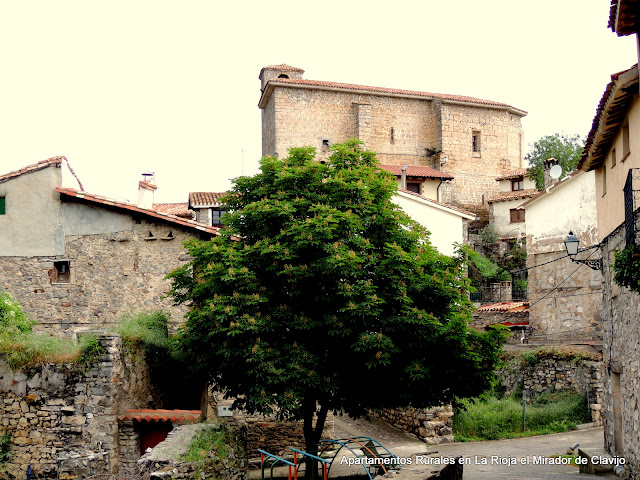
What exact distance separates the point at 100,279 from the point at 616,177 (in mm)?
14181

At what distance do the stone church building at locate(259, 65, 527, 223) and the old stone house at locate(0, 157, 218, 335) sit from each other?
30.9m

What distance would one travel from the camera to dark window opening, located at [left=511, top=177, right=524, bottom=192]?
5356cm

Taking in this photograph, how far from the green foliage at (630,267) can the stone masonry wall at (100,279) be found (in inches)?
487

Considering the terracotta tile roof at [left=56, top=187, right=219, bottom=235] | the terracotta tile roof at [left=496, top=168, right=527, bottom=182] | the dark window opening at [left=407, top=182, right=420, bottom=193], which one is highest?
the terracotta tile roof at [left=496, top=168, right=527, bottom=182]

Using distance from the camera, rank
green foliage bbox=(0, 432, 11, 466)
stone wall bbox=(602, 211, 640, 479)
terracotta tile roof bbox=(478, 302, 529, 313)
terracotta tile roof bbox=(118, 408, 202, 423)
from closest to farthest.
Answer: stone wall bbox=(602, 211, 640, 479), green foliage bbox=(0, 432, 11, 466), terracotta tile roof bbox=(118, 408, 202, 423), terracotta tile roof bbox=(478, 302, 529, 313)

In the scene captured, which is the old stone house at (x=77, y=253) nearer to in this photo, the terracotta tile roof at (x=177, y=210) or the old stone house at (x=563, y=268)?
the terracotta tile roof at (x=177, y=210)

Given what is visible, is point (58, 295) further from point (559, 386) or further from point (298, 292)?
point (559, 386)

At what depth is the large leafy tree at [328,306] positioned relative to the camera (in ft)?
48.3

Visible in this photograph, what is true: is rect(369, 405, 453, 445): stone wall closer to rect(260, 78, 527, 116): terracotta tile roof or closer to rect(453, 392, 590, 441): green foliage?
rect(453, 392, 590, 441): green foliage

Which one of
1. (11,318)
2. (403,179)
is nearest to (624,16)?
(11,318)

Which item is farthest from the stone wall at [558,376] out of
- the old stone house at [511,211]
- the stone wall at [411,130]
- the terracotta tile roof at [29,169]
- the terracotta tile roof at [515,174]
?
the terracotta tile roof at [515,174]

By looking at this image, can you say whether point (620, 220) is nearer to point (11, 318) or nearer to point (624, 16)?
point (624, 16)

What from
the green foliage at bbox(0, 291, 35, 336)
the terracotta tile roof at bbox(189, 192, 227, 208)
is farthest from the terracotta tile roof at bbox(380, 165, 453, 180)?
the green foliage at bbox(0, 291, 35, 336)

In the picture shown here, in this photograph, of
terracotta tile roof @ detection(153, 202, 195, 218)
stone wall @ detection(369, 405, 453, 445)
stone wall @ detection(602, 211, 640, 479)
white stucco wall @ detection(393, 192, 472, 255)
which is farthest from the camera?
white stucco wall @ detection(393, 192, 472, 255)
